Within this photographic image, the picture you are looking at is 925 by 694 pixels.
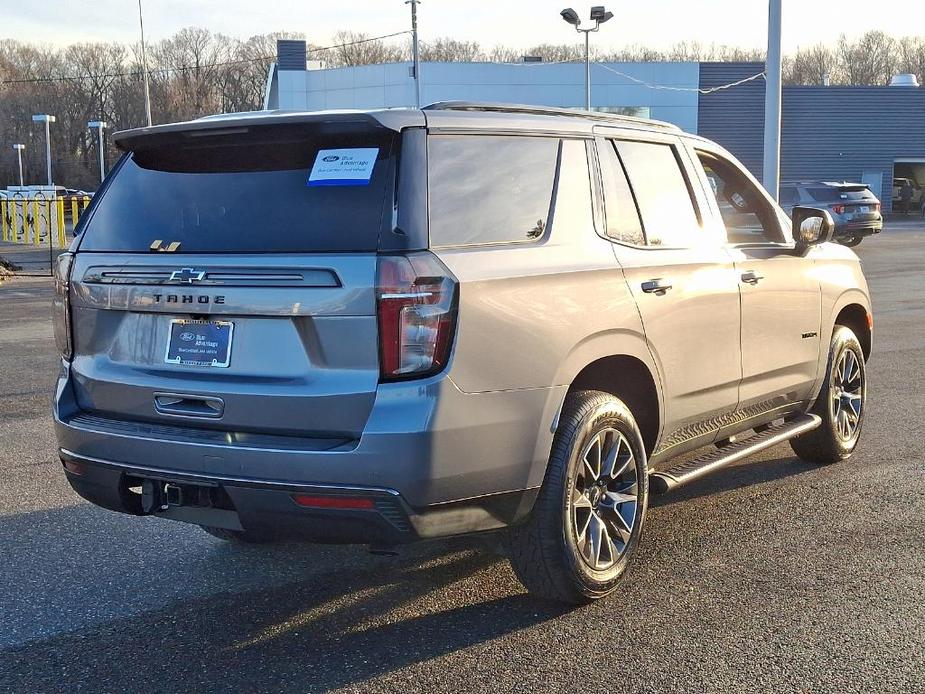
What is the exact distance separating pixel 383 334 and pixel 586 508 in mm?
1221

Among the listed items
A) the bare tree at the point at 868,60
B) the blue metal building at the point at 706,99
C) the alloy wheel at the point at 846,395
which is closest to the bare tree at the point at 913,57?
the bare tree at the point at 868,60

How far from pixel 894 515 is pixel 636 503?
1.69m

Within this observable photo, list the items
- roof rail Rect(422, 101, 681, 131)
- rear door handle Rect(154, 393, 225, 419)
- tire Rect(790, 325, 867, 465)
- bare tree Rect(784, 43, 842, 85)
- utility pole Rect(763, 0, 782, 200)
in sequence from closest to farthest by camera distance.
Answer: rear door handle Rect(154, 393, 225, 419) → roof rail Rect(422, 101, 681, 131) → tire Rect(790, 325, 867, 465) → utility pole Rect(763, 0, 782, 200) → bare tree Rect(784, 43, 842, 85)

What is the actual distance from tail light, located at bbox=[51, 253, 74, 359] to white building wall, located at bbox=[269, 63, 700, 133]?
49106 millimetres

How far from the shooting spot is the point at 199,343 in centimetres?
394

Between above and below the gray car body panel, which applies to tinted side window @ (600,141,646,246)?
above

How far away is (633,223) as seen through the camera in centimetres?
484

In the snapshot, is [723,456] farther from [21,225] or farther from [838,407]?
[21,225]

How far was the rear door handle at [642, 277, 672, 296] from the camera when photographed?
4695mm

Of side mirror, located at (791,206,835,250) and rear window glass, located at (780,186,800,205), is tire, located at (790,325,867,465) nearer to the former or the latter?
side mirror, located at (791,206,835,250)

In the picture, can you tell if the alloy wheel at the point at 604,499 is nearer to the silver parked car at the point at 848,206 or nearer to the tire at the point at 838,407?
the tire at the point at 838,407

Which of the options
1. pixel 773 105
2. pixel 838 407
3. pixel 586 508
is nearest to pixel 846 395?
pixel 838 407

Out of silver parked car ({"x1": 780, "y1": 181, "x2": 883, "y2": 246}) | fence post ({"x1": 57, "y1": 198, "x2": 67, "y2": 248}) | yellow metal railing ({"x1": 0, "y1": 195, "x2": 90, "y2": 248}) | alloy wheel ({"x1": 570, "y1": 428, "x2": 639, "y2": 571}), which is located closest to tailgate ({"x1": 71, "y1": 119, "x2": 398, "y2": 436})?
alloy wheel ({"x1": 570, "y1": 428, "x2": 639, "y2": 571})

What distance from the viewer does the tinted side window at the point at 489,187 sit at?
3.89 meters
